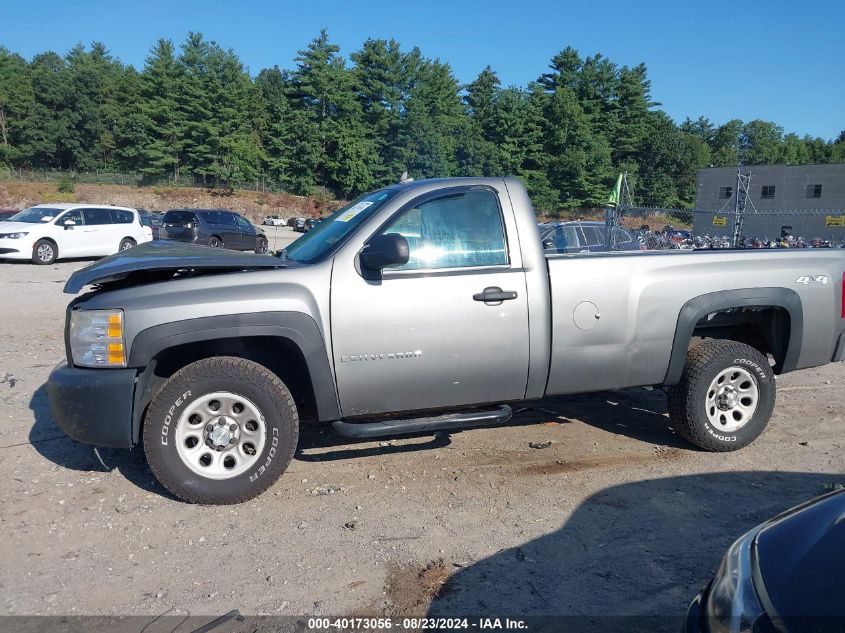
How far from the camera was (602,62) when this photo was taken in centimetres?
7388

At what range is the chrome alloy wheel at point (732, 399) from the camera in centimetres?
506

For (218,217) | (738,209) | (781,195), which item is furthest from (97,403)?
(781,195)

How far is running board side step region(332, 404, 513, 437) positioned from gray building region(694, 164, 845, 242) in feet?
123

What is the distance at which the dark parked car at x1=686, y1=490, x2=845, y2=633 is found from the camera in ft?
6.19

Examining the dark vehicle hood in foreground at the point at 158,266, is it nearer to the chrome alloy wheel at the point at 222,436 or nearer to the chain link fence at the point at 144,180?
the chrome alloy wheel at the point at 222,436

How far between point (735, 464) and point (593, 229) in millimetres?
10832

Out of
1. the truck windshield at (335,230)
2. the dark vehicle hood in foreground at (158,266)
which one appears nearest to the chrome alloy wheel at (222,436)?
the dark vehicle hood in foreground at (158,266)

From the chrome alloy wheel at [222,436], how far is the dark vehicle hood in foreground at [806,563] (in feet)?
9.29

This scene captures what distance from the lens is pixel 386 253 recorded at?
4059mm

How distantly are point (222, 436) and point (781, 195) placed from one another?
50.3 metres

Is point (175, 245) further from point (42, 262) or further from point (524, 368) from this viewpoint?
point (42, 262)

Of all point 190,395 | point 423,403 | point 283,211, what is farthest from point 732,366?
point 283,211

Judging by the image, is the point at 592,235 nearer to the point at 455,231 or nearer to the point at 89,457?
the point at 455,231

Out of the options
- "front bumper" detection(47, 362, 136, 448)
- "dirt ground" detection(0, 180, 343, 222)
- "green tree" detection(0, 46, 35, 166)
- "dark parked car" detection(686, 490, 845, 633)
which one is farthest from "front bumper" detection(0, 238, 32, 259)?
"green tree" detection(0, 46, 35, 166)
